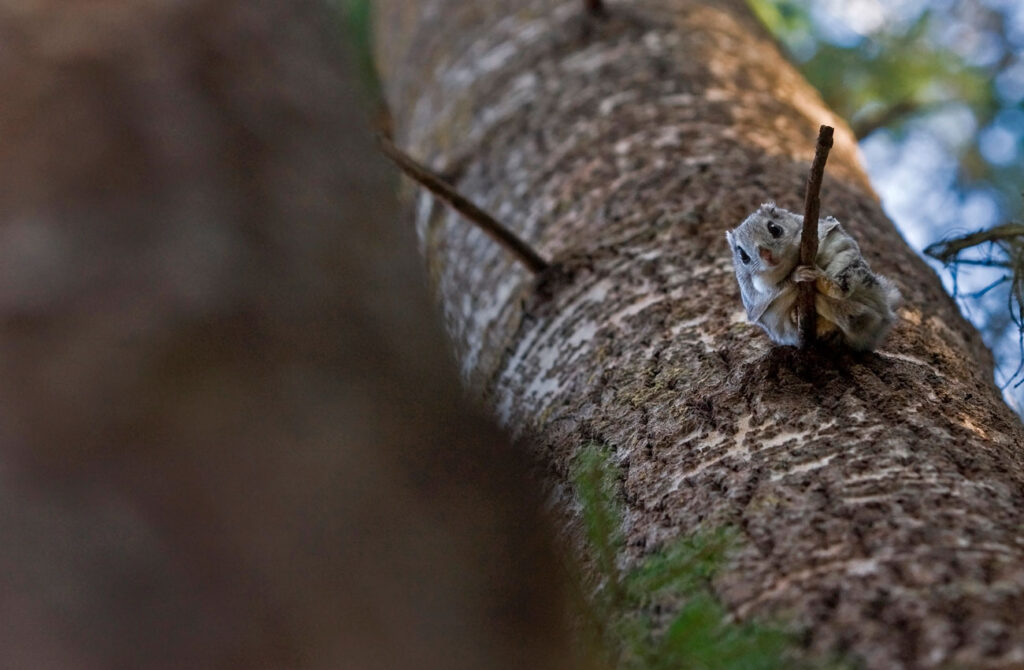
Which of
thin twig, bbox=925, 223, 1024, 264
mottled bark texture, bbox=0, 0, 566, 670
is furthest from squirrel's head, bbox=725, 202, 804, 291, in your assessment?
mottled bark texture, bbox=0, 0, 566, 670

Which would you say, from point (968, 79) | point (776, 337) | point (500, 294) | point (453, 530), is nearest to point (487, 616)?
point (453, 530)

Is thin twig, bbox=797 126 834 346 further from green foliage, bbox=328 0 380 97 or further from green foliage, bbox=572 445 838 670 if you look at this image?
green foliage, bbox=328 0 380 97

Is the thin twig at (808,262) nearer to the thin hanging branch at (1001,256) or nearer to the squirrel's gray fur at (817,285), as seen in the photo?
the squirrel's gray fur at (817,285)

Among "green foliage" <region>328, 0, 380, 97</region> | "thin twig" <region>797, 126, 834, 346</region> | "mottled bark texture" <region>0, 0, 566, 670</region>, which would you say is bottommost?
"mottled bark texture" <region>0, 0, 566, 670</region>

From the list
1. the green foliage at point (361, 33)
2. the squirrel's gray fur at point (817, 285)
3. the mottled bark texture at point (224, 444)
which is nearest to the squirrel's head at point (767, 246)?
the squirrel's gray fur at point (817, 285)

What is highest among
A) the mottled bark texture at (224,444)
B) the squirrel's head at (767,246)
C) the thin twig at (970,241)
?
the thin twig at (970,241)

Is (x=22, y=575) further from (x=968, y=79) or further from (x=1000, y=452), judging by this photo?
(x=968, y=79)
